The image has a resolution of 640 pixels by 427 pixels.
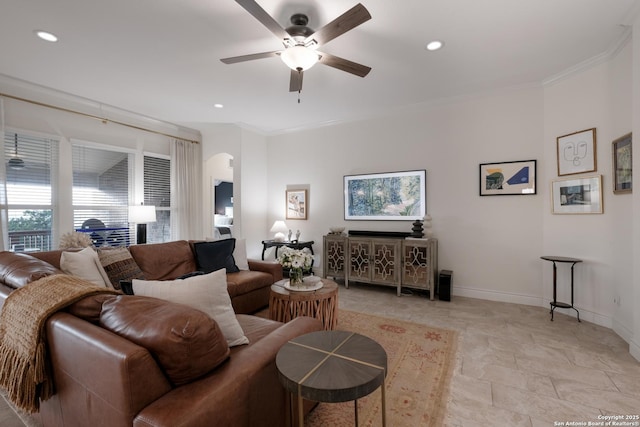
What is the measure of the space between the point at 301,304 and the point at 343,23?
7.15 ft

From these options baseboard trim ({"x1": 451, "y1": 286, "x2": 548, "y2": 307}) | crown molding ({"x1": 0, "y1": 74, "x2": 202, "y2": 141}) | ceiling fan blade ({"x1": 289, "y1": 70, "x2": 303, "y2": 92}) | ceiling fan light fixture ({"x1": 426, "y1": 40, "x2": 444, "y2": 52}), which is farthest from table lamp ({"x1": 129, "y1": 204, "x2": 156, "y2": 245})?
baseboard trim ({"x1": 451, "y1": 286, "x2": 548, "y2": 307})

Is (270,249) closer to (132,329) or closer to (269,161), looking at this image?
(269,161)

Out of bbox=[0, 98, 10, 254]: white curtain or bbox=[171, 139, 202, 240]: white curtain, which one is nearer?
bbox=[0, 98, 10, 254]: white curtain

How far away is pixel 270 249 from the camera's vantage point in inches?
216

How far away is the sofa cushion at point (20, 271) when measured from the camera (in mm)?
1584

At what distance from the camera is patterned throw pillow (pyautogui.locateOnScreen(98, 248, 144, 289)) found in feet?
8.14

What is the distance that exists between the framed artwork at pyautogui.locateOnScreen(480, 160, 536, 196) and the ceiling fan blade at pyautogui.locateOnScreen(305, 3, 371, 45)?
109 inches

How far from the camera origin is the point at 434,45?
2625 mm

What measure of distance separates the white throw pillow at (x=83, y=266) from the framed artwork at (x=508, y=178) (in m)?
4.30

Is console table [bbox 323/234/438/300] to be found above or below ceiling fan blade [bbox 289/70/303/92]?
below

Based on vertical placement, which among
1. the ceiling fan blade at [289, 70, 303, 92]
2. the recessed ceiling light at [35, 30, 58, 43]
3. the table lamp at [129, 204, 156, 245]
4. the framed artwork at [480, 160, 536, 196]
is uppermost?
the recessed ceiling light at [35, 30, 58, 43]

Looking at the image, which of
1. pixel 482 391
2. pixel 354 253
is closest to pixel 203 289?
pixel 482 391

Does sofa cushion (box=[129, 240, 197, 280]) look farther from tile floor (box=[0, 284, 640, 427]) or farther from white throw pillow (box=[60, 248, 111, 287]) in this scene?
tile floor (box=[0, 284, 640, 427])

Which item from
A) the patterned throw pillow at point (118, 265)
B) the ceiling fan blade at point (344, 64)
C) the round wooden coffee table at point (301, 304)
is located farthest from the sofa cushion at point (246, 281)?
the ceiling fan blade at point (344, 64)
